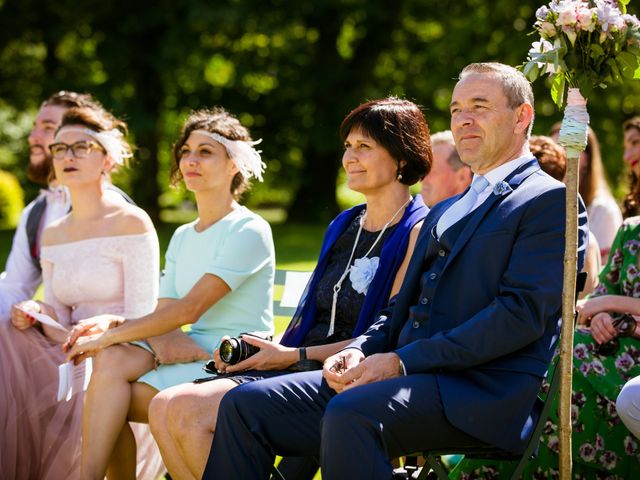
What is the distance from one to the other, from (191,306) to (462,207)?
1518 mm

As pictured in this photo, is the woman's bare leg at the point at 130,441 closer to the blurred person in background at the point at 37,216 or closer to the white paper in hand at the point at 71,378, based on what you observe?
the white paper in hand at the point at 71,378

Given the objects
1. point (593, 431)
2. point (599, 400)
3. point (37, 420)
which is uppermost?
point (599, 400)

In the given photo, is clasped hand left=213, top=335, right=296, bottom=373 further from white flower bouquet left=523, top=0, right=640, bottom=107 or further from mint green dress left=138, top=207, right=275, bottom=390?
white flower bouquet left=523, top=0, right=640, bottom=107

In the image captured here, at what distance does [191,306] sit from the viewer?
4555mm

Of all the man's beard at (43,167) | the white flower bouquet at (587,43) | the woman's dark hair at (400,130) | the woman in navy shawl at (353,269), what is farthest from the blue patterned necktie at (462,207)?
the man's beard at (43,167)

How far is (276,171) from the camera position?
2539 cm

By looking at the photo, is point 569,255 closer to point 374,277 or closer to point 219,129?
point 374,277

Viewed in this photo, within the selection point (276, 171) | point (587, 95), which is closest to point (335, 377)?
point (587, 95)

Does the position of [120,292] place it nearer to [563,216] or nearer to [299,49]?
[563,216]

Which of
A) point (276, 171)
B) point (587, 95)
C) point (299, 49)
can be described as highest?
point (299, 49)

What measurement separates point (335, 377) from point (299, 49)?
20305 mm

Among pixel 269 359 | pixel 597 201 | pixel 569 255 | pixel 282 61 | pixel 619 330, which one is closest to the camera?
pixel 569 255

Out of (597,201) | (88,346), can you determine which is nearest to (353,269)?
(88,346)

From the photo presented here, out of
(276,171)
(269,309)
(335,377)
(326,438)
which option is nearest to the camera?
(326,438)
